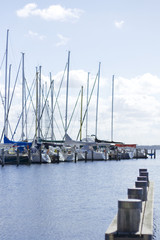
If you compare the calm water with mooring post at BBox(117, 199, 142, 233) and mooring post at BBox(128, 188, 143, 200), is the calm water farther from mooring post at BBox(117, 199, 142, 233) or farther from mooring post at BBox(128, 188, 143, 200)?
mooring post at BBox(117, 199, 142, 233)

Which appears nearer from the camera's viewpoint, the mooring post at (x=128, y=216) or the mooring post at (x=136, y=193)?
the mooring post at (x=128, y=216)

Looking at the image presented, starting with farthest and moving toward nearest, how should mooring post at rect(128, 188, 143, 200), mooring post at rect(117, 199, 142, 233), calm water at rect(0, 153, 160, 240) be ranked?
calm water at rect(0, 153, 160, 240) < mooring post at rect(128, 188, 143, 200) < mooring post at rect(117, 199, 142, 233)

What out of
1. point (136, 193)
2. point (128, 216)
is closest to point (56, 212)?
point (136, 193)

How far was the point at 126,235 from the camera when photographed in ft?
37.5

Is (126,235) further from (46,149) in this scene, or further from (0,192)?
(46,149)

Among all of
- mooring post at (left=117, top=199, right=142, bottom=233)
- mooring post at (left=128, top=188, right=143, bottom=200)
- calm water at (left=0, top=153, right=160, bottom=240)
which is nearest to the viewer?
mooring post at (left=117, top=199, right=142, bottom=233)

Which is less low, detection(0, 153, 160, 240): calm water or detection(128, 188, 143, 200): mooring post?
detection(128, 188, 143, 200): mooring post

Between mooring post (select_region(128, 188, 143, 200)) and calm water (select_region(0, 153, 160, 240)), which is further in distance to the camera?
calm water (select_region(0, 153, 160, 240))

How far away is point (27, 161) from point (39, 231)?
49.5 m

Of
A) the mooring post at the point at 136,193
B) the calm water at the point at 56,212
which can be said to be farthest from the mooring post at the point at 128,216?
the calm water at the point at 56,212

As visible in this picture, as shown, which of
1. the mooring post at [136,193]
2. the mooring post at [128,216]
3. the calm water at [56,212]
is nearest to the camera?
the mooring post at [128,216]

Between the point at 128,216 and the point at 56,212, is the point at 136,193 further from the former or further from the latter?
the point at 56,212

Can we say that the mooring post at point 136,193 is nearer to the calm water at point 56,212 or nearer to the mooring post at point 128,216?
the mooring post at point 128,216

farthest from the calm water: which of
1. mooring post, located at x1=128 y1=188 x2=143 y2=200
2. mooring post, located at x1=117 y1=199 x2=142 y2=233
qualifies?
mooring post, located at x1=117 y1=199 x2=142 y2=233
